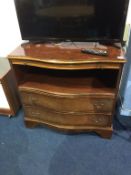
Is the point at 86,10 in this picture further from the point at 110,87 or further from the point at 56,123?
the point at 56,123

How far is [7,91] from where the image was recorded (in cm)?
171

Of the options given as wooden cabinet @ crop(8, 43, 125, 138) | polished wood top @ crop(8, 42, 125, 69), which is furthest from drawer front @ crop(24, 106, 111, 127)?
polished wood top @ crop(8, 42, 125, 69)

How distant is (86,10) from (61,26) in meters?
0.23

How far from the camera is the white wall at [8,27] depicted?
159 centimetres

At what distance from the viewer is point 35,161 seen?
1464 mm

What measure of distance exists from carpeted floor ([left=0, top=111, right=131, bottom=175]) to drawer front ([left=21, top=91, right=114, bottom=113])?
34cm

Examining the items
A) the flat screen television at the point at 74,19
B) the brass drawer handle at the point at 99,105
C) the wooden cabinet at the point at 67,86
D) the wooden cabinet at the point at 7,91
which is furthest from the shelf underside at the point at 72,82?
the flat screen television at the point at 74,19

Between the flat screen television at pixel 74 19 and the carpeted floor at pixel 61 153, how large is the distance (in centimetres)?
91

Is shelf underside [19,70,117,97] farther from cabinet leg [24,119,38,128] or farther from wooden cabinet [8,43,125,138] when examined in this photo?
cabinet leg [24,119,38,128]

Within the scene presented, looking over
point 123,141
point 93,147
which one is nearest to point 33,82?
point 93,147

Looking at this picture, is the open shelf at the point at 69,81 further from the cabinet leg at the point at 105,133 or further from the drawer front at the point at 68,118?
the cabinet leg at the point at 105,133

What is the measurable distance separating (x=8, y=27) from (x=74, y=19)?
0.76 m

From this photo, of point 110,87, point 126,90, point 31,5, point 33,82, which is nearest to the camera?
point 31,5

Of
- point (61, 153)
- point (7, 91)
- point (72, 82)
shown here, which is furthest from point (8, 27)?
point (61, 153)
